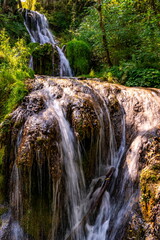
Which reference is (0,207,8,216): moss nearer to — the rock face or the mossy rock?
the rock face

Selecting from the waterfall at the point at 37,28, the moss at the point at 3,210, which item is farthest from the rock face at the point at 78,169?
the waterfall at the point at 37,28

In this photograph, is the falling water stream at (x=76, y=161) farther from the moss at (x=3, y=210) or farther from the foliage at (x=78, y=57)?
the foliage at (x=78, y=57)

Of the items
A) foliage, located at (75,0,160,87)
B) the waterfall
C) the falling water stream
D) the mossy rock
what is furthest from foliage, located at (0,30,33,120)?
the waterfall

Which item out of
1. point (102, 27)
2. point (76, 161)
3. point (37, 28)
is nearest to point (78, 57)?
point (102, 27)

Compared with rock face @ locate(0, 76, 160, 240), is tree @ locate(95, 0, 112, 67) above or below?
above

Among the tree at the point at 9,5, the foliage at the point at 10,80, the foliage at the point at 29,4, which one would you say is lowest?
the foliage at the point at 10,80

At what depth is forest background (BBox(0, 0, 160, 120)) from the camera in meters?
4.99

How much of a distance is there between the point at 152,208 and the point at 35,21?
13973 millimetres

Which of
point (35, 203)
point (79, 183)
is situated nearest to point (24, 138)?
point (35, 203)

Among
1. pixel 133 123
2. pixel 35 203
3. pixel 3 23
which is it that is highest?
pixel 3 23

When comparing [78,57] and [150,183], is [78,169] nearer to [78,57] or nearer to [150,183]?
[150,183]

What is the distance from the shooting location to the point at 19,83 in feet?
14.3

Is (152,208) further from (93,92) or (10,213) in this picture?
(93,92)

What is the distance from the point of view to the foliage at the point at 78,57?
9180mm
